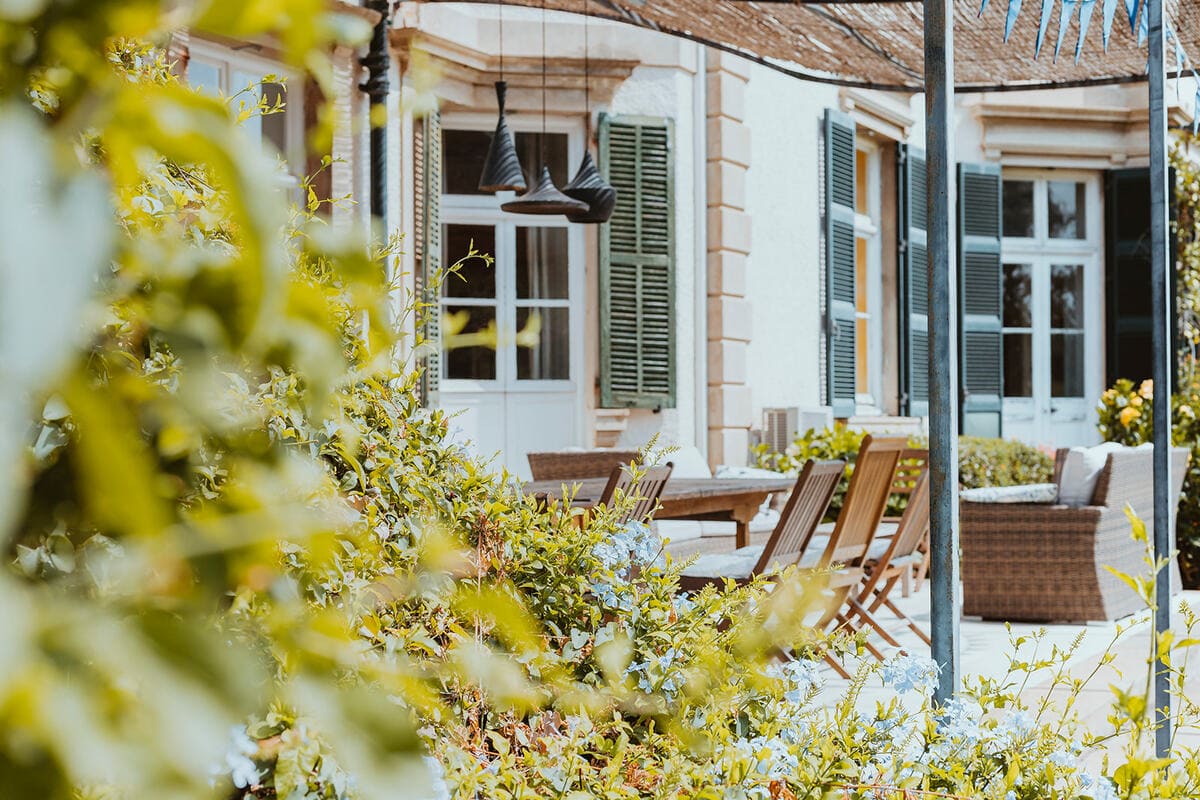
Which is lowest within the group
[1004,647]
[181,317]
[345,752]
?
[1004,647]

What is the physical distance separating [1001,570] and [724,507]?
6.59 feet

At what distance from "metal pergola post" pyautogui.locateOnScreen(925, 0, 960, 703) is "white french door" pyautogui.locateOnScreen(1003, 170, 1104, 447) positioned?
437 inches

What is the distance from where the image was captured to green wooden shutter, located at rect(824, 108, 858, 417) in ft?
35.1

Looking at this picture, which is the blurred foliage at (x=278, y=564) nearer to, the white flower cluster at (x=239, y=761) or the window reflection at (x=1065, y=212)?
the white flower cluster at (x=239, y=761)

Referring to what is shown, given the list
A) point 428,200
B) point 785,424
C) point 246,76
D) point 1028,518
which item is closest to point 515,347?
point 428,200

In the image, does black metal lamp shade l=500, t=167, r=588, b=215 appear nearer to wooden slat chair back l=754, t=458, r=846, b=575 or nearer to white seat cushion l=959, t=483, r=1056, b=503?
wooden slat chair back l=754, t=458, r=846, b=575

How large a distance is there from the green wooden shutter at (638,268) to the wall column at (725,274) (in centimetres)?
41

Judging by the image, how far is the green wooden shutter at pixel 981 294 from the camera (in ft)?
39.9

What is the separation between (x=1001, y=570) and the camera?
7.21 m

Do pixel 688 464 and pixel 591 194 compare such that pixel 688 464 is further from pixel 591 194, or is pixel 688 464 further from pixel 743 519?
pixel 591 194

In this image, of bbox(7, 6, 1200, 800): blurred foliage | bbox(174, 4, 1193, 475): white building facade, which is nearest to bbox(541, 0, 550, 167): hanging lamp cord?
bbox(174, 4, 1193, 475): white building facade

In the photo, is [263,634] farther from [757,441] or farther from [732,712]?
[757,441]

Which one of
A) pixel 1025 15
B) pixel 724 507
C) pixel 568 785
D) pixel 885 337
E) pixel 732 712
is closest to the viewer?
pixel 568 785

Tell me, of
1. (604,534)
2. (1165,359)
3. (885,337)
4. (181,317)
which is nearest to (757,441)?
(885,337)
